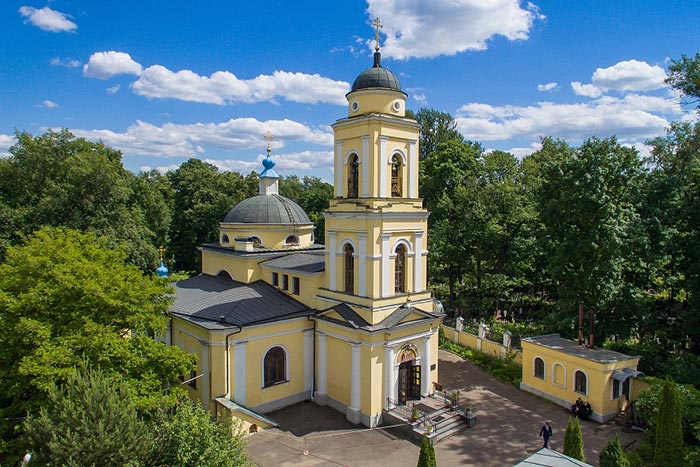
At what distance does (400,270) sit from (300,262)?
4705 mm

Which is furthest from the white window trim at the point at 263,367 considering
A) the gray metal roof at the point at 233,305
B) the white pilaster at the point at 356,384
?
the white pilaster at the point at 356,384

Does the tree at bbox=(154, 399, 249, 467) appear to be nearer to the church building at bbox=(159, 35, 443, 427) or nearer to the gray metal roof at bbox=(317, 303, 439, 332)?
the church building at bbox=(159, 35, 443, 427)

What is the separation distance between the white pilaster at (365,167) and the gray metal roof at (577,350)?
376 inches

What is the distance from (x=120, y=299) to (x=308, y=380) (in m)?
8.12

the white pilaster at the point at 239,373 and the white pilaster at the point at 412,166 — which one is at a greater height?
the white pilaster at the point at 412,166

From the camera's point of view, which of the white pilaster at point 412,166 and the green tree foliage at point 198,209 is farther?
the green tree foliage at point 198,209

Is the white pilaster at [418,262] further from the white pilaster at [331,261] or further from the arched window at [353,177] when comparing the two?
the white pilaster at [331,261]

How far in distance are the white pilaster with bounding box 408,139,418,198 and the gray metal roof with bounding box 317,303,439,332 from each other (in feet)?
14.0

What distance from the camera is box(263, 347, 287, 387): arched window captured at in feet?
58.1

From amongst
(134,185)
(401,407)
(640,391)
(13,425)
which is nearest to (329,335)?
(401,407)

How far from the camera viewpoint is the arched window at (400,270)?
1773cm

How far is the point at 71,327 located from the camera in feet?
40.8

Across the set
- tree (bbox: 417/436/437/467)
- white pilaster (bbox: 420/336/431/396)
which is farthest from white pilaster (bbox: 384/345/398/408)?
tree (bbox: 417/436/437/467)

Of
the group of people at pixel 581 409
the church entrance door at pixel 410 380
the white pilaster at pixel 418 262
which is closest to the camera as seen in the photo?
the group of people at pixel 581 409
